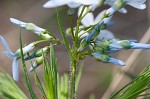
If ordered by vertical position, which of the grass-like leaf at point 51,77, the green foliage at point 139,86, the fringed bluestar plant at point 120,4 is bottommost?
the green foliage at point 139,86

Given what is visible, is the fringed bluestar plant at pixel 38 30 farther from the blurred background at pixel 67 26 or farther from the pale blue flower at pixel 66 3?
the blurred background at pixel 67 26

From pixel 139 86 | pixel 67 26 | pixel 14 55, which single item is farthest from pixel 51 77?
pixel 67 26

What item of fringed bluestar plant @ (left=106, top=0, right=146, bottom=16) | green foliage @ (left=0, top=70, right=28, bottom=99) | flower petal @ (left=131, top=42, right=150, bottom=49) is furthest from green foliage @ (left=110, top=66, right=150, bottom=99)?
green foliage @ (left=0, top=70, right=28, bottom=99)

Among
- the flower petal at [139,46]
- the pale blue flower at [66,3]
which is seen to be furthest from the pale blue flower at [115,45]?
the pale blue flower at [66,3]

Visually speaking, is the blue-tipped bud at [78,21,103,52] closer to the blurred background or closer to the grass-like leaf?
the grass-like leaf

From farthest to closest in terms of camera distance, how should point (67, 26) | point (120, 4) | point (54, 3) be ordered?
point (67, 26) → point (120, 4) → point (54, 3)

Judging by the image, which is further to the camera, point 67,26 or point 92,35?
point 67,26

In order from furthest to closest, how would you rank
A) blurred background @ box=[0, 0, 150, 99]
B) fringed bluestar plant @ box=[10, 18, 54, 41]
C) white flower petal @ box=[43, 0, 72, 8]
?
blurred background @ box=[0, 0, 150, 99]
fringed bluestar plant @ box=[10, 18, 54, 41]
white flower petal @ box=[43, 0, 72, 8]

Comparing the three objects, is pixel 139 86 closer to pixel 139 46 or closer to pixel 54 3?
pixel 139 46

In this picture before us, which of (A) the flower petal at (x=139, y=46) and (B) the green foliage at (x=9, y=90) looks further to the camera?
(B) the green foliage at (x=9, y=90)

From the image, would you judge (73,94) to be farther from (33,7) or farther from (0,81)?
(33,7)

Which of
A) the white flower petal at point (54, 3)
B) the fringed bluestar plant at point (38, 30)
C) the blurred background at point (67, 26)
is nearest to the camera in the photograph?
the white flower petal at point (54, 3)

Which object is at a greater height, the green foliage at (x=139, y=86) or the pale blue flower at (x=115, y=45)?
the pale blue flower at (x=115, y=45)
